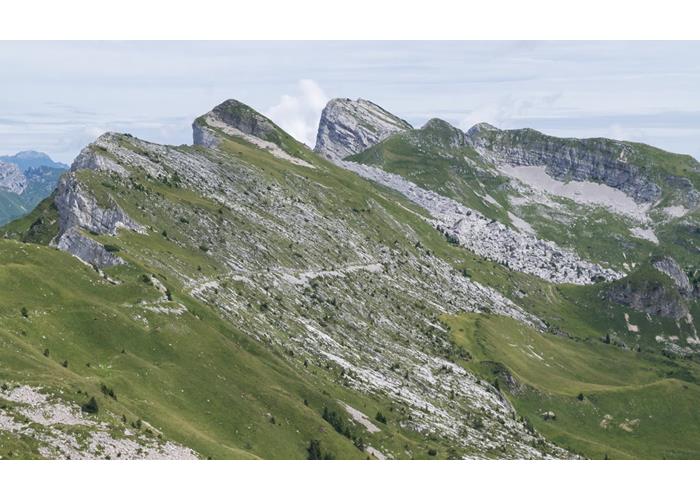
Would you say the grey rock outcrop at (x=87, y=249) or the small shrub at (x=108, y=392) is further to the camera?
the grey rock outcrop at (x=87, y=249)

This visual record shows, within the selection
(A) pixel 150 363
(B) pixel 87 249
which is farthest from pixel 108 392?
(B) pixel 87 249

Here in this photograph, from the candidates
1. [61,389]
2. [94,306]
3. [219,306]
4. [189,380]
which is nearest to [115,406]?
[61,389]

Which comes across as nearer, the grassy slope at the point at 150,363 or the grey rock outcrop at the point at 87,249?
the grassy slope at the point at 150,363

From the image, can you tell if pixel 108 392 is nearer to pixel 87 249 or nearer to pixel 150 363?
Answer: pixel 150 363

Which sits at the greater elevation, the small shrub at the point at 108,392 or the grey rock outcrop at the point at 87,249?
the grey rock outcrop at the point at 87,249

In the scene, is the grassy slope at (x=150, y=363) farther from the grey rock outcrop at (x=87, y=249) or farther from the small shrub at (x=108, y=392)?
the grey rock outcrop at (x=87, y=249)

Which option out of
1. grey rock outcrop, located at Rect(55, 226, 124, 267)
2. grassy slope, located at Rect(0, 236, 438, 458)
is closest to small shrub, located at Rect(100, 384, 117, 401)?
grassy slope, located at Rect(0, 236, 438, 458)

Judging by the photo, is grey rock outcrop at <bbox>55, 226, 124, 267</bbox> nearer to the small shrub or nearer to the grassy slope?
the grassy slope

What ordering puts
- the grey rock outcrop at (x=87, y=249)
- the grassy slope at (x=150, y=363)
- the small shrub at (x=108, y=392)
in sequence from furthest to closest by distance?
the grey rock outcrop at (x=87, y=249) < the grassy slope at (x=150, y=363) < the small shrub at (x=108, y=392)

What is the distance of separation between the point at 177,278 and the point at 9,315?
63971 mm

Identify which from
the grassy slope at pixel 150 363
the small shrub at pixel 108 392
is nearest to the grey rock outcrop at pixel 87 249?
the grassy slope at pixel 150 363

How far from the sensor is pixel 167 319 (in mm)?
145250

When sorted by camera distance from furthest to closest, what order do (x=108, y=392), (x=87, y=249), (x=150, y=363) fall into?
(x=87, y=249) → (x=150, y=363) → (x=108, y=392)

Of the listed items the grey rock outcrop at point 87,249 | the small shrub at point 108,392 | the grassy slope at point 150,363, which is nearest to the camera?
the small shrub at point 108,392
